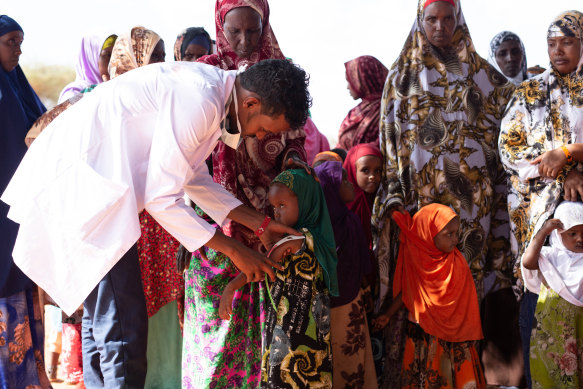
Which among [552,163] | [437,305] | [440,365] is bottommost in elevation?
[440,365]

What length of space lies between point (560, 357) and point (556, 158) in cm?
122

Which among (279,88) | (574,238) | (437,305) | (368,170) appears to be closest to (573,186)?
(574,238)

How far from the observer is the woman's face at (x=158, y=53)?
183 inches

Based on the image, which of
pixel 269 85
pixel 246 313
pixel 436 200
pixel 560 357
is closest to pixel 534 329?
pixel 560 357

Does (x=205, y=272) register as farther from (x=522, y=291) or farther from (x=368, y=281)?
(x=522, y=291)

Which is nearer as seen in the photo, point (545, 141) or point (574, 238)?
point (574, 238)

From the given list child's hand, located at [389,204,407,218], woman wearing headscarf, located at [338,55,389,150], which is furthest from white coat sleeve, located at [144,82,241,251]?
woman wearing headscarf, located at [338,55,389,150]

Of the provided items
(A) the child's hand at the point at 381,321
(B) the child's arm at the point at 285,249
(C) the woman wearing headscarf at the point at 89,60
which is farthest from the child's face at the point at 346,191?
(C) the woman wearing headscarf at the point at 89,60

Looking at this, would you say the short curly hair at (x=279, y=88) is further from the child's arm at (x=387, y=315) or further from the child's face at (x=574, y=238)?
the child's face at (x=574, y=238)

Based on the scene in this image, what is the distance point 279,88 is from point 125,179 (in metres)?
0.79

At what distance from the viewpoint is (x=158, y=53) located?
15.4 feet

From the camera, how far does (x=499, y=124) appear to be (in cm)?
459

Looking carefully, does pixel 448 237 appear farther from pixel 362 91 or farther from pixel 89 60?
pixel 89 60

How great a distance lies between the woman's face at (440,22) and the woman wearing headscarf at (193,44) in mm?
1942
